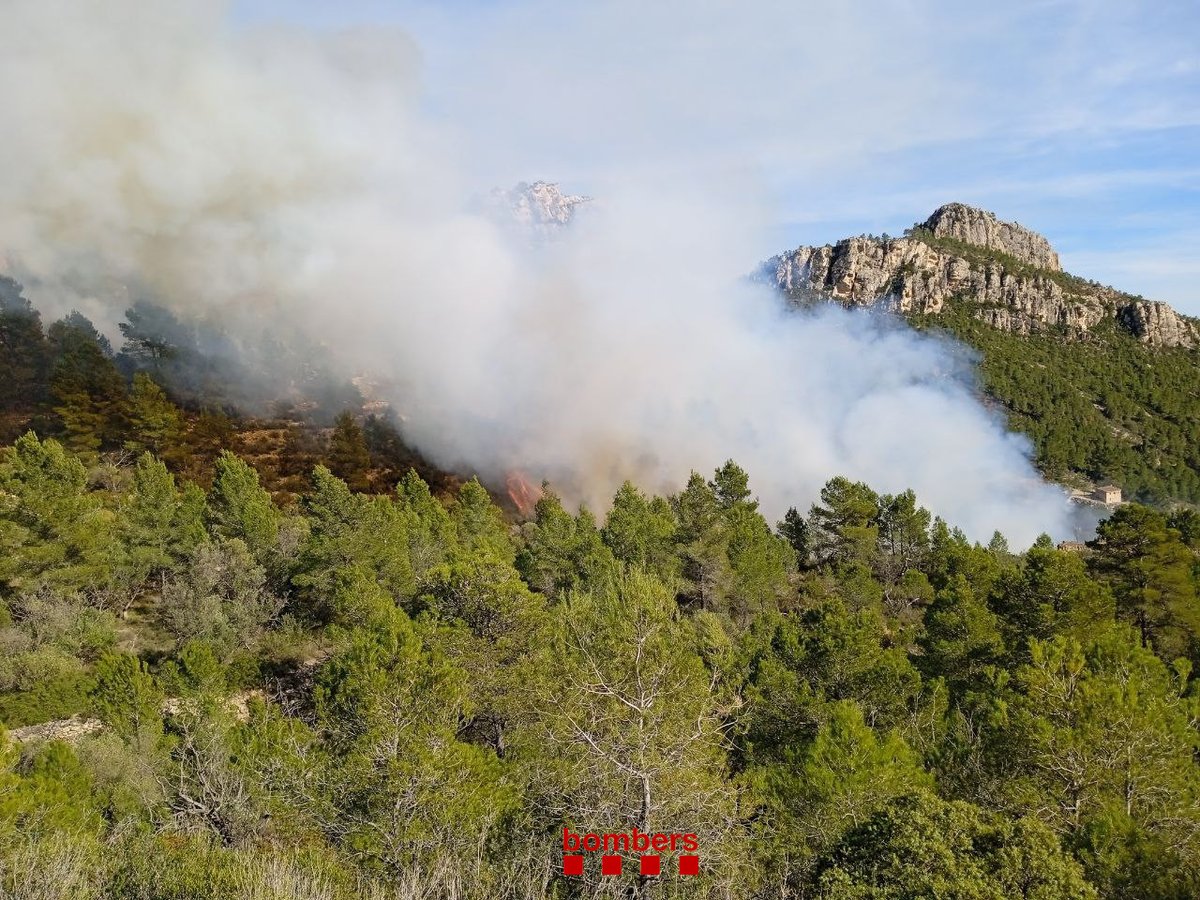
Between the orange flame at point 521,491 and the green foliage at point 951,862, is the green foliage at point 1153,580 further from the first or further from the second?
the orange flame at point 521,491

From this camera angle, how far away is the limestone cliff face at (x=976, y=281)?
10625 centimetres

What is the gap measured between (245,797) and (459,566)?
24.9 feet

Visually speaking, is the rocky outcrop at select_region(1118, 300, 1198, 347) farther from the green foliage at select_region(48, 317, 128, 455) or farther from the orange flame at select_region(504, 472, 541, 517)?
the green foliage at select_region(48, 317, 128, 455)

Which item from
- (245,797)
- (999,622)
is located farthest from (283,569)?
(999,622)

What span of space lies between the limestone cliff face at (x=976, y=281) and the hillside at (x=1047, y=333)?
217mm

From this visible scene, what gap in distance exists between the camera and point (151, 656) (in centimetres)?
2592

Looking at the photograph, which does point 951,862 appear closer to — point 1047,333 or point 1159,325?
point 1047,333

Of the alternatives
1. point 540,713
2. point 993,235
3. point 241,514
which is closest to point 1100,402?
point 993,235

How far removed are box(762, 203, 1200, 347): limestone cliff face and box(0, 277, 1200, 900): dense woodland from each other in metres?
85.5

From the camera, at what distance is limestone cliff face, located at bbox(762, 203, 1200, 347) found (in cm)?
10625

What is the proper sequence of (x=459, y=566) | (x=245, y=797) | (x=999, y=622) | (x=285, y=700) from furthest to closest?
(x=999, y=622)
(x=285, y=700)
(x=459, y=566)
(x=245, y=797)

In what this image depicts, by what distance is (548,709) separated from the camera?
13109 mm

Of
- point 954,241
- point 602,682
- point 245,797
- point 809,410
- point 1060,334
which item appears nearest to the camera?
point 602,682

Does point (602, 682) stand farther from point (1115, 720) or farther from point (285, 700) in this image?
point (285, 700)
